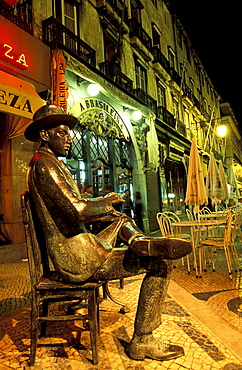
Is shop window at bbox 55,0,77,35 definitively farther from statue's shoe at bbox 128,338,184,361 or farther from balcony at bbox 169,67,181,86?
statue's shoe at bbox 128,338,184,361

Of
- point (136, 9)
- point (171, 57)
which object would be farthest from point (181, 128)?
point (136, 9)

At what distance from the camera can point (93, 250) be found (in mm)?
1817

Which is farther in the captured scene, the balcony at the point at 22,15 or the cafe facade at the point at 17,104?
the balcony at the point at 22,15

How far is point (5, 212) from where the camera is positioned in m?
6.73

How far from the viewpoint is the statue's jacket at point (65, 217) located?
5.79 feet

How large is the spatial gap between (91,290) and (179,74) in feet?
70.0

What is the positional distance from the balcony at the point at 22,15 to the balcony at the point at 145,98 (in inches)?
247

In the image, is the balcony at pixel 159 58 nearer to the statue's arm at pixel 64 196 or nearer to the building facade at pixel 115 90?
the building facade at pixel 115 90

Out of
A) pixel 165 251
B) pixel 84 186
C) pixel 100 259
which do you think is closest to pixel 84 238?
pixel 100 259

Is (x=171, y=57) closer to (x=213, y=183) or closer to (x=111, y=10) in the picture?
(x=111, y=10)

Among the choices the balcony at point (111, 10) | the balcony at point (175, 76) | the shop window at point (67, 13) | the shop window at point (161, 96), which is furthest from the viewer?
the balcony at point (175, 76)

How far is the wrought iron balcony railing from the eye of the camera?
1294cm

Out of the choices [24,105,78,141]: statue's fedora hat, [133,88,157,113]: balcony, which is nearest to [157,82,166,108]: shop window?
[133,88,157,113]: balcony

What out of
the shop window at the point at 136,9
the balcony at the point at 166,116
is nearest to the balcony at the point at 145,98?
the balcony at the point at 166,116
